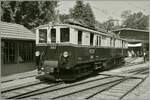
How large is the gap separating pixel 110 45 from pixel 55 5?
15.1 meters

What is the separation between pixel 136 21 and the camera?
82438 millimetres

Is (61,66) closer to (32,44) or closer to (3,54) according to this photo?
(3,54)

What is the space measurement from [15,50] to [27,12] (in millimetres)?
12460

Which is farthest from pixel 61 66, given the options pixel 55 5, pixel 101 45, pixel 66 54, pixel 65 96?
pixel 55 5

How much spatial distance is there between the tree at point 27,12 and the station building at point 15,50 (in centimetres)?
939

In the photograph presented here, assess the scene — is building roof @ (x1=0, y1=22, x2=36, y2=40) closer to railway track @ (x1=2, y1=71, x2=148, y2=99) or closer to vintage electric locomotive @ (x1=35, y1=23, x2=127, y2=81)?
vintage electric locomotive @ (x1=35, y1=23, x2=127, y2=81)

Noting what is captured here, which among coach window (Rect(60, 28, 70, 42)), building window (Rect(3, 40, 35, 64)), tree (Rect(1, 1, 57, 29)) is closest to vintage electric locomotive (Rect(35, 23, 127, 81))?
coach window (Rect(60, 28, 70, 42))

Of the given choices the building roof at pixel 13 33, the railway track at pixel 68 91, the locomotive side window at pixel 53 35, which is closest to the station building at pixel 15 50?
the building roof at pixel 13 33

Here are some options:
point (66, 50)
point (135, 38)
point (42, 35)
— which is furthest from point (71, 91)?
point (135, 38)

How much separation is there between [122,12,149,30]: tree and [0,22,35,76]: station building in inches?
2480

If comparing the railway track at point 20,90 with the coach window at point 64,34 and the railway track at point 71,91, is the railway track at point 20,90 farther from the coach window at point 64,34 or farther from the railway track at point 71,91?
the coach window at point 64,34

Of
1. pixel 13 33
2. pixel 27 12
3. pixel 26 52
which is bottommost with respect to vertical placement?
pixel 26 52

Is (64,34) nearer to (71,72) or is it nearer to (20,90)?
(71,72)

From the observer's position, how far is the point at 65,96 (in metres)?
9.05
